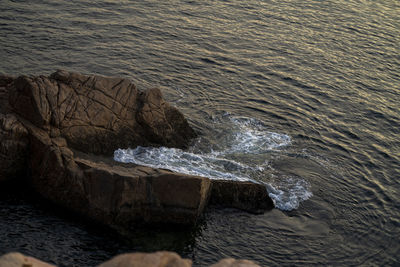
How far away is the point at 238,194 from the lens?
15945mm

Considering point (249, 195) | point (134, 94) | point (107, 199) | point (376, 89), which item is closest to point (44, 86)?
point (134, 94)

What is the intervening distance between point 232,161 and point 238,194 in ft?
8.73

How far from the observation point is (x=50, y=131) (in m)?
15.6

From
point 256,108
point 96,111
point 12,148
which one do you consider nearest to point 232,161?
point 96,111

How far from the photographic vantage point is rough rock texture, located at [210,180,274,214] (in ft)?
52.1

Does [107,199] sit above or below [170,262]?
below

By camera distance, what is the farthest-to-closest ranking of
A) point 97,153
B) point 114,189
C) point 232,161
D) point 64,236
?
point 232,161, point 97,153, point 114,189, point 64,236

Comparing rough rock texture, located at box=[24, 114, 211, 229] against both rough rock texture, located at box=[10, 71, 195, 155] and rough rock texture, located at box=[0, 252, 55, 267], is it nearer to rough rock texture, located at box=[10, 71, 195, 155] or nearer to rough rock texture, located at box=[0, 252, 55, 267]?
rough rock texture, located at box=[10, 71, 195, 155]

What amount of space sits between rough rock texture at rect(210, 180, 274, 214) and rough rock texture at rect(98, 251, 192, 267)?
6588 millimetres

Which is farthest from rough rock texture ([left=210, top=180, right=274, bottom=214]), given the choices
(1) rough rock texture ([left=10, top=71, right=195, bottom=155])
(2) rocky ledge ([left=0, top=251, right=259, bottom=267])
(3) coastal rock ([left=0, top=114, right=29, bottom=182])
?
(2) rocky ledge ([left=0, top=251, right=259, bottom=267])

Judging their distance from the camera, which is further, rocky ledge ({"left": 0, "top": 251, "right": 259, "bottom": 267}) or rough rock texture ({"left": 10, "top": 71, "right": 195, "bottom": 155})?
rough rock texture ({"left": 10, "top": 71, "right": 195, "bottom": 155})

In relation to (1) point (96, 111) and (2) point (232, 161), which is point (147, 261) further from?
(2) point (232, 161)

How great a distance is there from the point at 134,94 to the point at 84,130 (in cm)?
233

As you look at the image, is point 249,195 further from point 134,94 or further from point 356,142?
point 356,142
